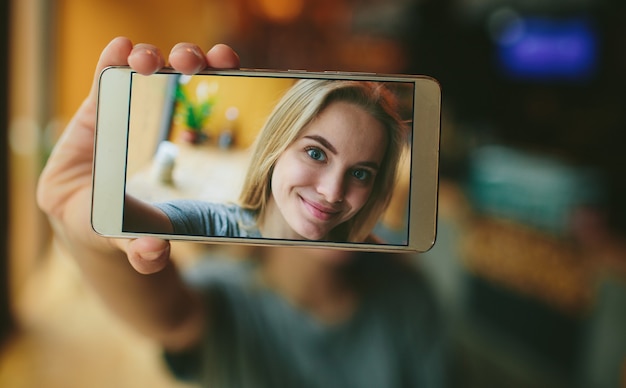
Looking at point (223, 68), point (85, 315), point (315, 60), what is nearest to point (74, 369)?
point (85, 315)

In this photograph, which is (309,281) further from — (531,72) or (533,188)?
(531,72)

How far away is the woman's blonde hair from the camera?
35 centimetres

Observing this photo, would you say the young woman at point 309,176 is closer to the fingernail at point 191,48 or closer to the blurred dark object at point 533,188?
the fingernail at point 191,48

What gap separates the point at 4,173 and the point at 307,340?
4.50ft

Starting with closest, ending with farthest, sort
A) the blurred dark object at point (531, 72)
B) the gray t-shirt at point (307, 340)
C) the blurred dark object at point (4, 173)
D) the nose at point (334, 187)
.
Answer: the nose at point (334, 187), the gray t-shirt at point (307, 340), the blurred dark object at point (4, 173), the blurred dark object at point (531, 72)

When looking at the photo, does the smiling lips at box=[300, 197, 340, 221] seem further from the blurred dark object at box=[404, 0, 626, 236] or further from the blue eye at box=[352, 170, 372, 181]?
the blurred dark object at box=[404, 0, 626, 236]

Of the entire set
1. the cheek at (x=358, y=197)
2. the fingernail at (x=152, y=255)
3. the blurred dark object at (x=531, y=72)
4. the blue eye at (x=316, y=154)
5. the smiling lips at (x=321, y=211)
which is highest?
the blurred dark object at (x=531, y=72)

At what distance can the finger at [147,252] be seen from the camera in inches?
14.3

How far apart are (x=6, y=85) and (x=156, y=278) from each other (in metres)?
1.67

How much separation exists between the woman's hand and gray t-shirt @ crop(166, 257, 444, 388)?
351 mm

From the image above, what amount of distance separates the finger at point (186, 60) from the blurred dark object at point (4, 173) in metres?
1.73

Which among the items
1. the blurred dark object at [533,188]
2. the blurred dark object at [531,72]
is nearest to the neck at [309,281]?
the blurred dark object at [533,188]

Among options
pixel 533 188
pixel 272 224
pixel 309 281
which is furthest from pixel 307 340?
pixel 533 188

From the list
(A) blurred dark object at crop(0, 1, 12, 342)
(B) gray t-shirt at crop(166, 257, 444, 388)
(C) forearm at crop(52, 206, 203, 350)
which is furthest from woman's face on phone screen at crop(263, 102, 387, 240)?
(A) blurred dark object at crop(0, 1, 12, 342)
